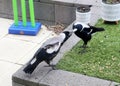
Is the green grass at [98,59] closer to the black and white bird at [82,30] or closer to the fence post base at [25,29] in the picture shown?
the black and white bird at [82,30]

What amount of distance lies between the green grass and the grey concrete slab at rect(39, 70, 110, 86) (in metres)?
0.11

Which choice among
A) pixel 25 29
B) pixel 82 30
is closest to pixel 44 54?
pixel 82 30

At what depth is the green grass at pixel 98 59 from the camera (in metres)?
4.11

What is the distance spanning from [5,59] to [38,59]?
1.48 meters

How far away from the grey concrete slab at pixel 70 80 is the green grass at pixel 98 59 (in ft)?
0.37

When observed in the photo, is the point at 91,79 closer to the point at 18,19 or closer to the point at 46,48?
the point at 46,48

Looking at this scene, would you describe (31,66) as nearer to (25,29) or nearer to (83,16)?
(83,16)

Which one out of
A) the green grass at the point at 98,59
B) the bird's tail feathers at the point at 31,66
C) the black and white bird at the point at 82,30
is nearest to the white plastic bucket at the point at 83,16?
the green grass at the point at 98,59

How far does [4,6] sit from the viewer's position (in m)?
6.75

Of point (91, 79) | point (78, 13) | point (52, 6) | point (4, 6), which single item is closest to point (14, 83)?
point (91, 79)

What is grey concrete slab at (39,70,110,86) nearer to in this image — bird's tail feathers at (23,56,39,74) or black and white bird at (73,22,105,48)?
bird's tail feathers at (23,56,39,74)

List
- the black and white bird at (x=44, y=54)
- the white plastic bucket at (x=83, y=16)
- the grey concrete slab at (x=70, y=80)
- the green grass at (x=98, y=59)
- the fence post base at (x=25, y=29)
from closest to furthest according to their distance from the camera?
the grey concrete slab at (x=70, y=80) → the black and white bird at (x=44, y=54) → the green grass at (x=98, y=59) → the white plastic bucket at (x=83, y=16) → the fence post base at (x=25, y=29)

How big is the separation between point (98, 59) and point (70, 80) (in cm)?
63

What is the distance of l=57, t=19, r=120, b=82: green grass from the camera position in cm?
411
